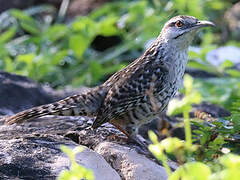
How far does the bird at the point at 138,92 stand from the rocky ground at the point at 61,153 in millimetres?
177

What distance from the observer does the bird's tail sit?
538cm

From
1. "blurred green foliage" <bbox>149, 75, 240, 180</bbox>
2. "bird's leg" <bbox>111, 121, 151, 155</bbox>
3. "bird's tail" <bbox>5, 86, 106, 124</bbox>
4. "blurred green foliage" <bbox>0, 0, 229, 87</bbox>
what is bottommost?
"blurred green foliage" <bbox>0, 0, 229, 87</bbox>

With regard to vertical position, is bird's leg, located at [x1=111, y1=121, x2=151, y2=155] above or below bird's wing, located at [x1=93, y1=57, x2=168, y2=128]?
below

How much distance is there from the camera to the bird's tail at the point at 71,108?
538 cm

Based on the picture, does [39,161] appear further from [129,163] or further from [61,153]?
[129,163]

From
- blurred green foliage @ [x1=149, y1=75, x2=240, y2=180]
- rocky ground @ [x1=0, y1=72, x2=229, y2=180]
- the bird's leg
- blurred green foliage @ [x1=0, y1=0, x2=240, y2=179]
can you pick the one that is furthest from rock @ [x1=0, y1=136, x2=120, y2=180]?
blurred green foliage @ [x1=0, y1=0, x2=240, y2=179]

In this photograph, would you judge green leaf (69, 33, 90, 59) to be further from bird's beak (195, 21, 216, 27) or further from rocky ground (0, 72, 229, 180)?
bird's beak (195, 21, 216, 27)

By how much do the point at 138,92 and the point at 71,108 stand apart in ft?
2.42

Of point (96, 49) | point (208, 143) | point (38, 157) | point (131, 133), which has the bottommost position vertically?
point (96, 49)

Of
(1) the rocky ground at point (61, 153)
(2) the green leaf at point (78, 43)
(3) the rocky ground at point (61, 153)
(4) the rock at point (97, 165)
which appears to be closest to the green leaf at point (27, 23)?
(2) the green leaf at point (78, 43)

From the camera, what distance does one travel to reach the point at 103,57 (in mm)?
10773

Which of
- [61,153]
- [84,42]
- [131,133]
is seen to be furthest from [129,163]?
[84,42]

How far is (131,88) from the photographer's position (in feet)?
18.4

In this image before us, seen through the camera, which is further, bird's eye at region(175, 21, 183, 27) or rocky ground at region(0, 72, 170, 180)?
bird's eye at region(175, 21, 183, 27)
